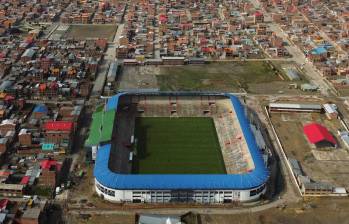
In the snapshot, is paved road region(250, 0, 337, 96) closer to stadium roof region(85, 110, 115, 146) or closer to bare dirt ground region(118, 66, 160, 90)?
bare dirt ground region(118, 66, 160, 90)

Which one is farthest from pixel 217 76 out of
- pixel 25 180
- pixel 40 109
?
pixel 25 180

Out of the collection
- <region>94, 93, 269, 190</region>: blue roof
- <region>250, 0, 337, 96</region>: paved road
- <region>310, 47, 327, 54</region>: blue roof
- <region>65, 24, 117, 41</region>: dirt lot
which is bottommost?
<region>65, 24, 117, 41</region>: dirt lot

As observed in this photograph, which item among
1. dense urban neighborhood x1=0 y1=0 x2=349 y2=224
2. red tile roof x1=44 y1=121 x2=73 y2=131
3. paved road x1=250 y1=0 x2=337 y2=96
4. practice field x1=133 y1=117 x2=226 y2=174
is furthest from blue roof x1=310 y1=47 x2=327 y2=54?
red tile roof x1=44 y1=121 x2=73 y2=131

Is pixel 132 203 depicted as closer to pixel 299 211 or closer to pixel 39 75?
pixel 299 211

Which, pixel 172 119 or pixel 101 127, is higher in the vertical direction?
pixel 101 127

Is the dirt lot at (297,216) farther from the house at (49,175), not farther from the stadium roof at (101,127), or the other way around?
the stadium roof at (101,127)

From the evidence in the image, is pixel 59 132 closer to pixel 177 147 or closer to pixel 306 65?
pixel 177 147

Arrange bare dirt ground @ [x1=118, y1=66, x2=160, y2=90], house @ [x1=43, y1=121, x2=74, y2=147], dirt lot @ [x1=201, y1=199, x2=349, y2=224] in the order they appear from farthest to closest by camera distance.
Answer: bare dirt ground @ [x1=118, y1=66, x2=160, y2=90], house @ [x1=43, y1=121, x2=74, y2=147], dirt lot @ [x1=201, y1=199, x2=349, y2=224]

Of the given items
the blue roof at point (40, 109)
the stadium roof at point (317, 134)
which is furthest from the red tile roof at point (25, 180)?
the stadium roof at point (317, 134)
